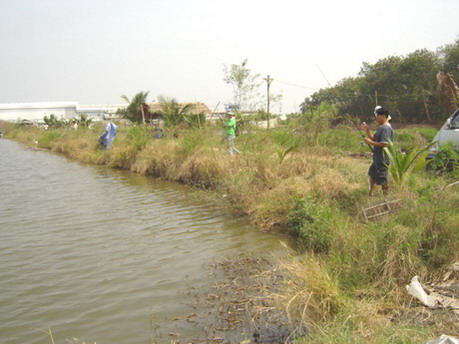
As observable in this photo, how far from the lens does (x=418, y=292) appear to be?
3.61 metres

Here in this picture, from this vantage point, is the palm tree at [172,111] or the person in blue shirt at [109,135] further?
the palm tree at [172,111]

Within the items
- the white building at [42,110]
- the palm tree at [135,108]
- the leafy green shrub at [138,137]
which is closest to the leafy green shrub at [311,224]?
the leafy green shrub at [138,137]

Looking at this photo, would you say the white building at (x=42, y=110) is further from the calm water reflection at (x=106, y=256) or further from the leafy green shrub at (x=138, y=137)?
the calm water reflection at (x=106, y=256)

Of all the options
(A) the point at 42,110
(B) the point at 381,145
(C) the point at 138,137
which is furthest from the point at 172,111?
(A) the point at 42,110

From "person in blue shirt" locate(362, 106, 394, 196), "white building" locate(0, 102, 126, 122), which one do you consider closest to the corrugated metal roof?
"white building" locate(0, 102, 126, 122)

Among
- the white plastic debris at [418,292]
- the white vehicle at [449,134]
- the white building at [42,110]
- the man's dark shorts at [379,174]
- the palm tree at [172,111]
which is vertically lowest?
the white plastic debris at [418,292]

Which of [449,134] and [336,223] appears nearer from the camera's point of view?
[336,223]

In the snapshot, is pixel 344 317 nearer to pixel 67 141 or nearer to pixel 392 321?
pixel 392 321

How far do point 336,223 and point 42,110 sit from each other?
77.3 metres

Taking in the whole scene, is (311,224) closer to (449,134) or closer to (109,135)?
(449,134)

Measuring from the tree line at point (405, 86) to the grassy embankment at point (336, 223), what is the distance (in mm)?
9162

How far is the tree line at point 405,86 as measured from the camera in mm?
19875

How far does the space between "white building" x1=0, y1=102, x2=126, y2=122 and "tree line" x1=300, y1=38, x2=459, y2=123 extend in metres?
53.5

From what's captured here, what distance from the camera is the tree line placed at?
19.9m
